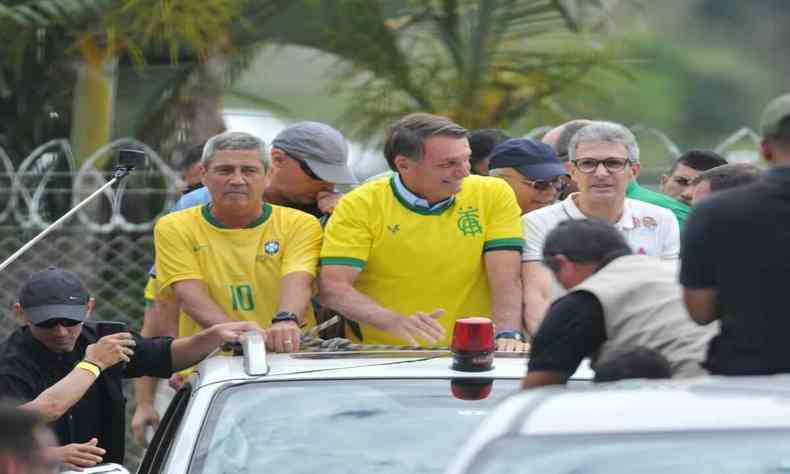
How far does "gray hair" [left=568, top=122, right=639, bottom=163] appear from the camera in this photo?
7.38 metres

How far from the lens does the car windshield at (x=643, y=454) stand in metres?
3.70

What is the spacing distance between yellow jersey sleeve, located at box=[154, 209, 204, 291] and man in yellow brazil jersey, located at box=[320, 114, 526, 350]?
49 cm

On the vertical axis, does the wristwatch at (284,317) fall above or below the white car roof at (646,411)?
below

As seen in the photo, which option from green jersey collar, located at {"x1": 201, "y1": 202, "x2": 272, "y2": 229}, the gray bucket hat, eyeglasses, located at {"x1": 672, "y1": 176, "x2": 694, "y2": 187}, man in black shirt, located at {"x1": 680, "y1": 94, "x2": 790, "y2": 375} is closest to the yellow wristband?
green jersey collar, located at {"x1": 201, "y1": 202, "x2": 272, "y2": 229}

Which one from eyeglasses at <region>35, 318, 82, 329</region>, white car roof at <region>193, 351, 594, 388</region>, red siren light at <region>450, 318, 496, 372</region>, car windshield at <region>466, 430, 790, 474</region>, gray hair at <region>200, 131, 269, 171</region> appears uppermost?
gray hair at <region>200, 131, 269, 171</region>

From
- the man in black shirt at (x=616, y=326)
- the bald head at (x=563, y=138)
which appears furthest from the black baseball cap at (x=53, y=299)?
the bald head at (x=563, y=138)

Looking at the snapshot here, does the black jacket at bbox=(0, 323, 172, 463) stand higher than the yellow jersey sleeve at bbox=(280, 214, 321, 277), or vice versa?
the yellow jersey sleeve at bbox=(280, 214, 321, 277)

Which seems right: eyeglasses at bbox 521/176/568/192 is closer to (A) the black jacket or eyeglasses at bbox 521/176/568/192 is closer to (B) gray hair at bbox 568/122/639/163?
(B) gray hair at bbox 568/122/639/163

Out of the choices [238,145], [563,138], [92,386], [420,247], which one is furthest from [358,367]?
[563,138]

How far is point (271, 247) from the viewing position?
7.14 meters

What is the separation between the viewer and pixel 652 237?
7242mm

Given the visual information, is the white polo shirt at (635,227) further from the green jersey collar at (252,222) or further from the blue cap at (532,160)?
the green jersey collar at (252,222)

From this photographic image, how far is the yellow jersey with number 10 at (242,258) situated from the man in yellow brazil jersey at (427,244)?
16cm

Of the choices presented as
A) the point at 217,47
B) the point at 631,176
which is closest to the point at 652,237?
the point at 631,176
